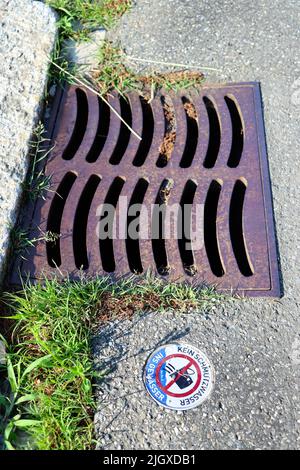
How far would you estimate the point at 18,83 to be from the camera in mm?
2340

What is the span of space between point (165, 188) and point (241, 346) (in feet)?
2.11

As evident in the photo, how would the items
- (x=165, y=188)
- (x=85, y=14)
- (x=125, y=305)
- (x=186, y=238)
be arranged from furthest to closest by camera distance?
(x=85, y=14), (x=165, y=188), (x=186, y=238), (x=125, y=305)

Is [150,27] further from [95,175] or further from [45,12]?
[95,175]

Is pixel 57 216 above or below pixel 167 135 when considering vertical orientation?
below

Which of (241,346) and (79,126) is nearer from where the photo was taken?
(241,346)

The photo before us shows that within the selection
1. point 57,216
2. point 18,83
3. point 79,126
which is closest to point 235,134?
point 79,126

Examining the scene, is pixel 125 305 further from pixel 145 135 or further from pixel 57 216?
pixel 145 135

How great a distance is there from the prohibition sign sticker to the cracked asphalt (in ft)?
0.08

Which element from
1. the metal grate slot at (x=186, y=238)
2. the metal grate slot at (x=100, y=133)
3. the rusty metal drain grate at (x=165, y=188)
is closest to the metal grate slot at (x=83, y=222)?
the rusty metal drain grate at (x=165, y=188)

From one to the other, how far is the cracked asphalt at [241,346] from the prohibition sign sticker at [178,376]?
0.08 ft

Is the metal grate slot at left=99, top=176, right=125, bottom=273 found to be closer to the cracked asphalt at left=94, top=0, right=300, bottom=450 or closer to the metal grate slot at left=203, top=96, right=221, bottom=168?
the cracked asphalt at left=94, top=0, right=300, bottom=450

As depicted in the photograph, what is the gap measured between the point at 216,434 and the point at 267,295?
0.48 meters

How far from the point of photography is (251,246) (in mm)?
2033

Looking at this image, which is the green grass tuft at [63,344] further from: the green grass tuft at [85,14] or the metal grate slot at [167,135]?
the green grass tuft at [85,14]
